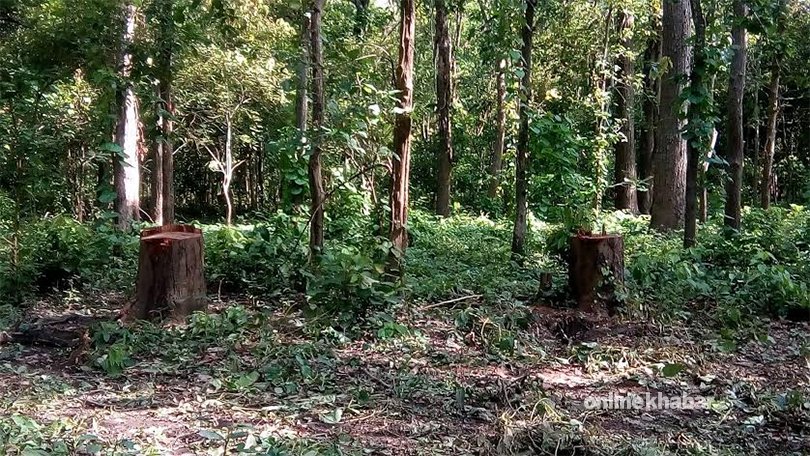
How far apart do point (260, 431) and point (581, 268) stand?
3383 mm

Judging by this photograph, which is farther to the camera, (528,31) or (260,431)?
(528,31)

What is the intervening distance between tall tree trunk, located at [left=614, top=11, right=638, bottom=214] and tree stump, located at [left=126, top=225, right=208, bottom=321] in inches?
408

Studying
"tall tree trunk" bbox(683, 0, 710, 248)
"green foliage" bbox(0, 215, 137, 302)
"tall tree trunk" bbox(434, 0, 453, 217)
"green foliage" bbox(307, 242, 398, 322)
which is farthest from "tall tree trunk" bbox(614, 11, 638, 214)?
"green foliage" bbox(0, 215, 137, 302)

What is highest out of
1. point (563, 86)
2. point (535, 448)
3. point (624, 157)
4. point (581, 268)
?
point (563, 86)

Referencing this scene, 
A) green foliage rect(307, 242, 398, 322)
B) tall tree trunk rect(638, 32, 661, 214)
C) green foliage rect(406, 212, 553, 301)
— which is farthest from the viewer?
tall tree trunk rect(638, 32, 661, 214)

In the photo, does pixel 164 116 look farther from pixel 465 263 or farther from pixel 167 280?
pixel 465 263

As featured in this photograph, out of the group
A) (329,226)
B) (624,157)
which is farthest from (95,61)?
(624,157)

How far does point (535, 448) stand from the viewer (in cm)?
335

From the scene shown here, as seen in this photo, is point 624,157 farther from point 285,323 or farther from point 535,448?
point 535,448

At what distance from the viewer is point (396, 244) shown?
654 cm

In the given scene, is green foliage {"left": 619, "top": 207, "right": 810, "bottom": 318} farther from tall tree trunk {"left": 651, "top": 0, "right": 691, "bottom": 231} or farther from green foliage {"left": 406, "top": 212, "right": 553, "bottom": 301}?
tall tree trunk {"left": 651, "top": 0, "right": 691, "bottom": 231}

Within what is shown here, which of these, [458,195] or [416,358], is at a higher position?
[458,195]

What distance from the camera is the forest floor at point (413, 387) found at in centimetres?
342

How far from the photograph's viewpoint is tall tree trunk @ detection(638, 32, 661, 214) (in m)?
16.6
